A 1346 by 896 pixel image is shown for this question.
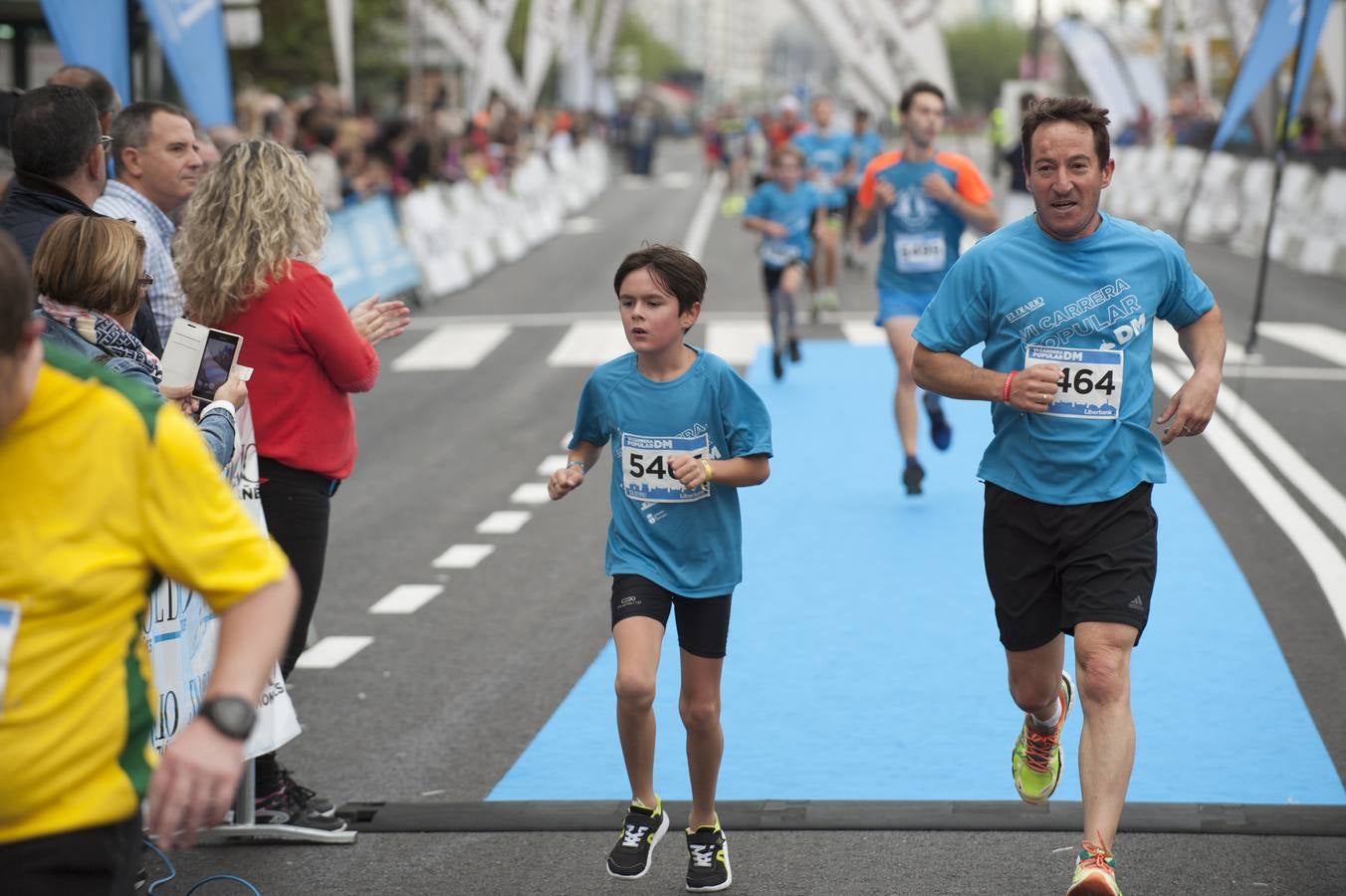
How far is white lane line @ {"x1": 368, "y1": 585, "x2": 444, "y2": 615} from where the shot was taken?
855 centimetres

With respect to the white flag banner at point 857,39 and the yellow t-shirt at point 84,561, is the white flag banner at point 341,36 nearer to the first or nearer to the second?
the white flag banner at point 857,39

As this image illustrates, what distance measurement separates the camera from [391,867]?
17.2 feet

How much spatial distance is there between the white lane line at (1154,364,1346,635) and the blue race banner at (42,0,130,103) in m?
6.87

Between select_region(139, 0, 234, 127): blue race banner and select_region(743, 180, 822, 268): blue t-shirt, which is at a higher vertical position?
select_region(139, 0, 234, 127): blue race banner

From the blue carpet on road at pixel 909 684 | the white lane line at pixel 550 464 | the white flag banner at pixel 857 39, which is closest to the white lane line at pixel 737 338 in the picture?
the white lane line at pixel 550 464

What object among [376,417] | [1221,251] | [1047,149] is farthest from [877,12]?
[1047,149]

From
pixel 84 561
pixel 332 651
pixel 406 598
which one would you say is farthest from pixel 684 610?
pixel 406 598

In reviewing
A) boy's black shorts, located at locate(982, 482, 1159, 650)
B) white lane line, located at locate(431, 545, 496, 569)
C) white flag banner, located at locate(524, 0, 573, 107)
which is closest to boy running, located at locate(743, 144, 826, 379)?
white lane line, located at locate(431, 545, 496, 569)

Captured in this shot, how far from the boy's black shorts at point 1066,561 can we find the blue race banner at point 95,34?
7664 mm

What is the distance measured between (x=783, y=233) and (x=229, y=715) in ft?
42.1

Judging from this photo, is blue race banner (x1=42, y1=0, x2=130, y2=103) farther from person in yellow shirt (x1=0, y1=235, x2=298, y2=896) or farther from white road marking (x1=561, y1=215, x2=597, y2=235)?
white road marking (x1=561, y1=215, x2=597, y2=235)

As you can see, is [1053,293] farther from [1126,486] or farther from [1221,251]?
[1221,251]

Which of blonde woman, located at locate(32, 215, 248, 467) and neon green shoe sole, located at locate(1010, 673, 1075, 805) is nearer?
blonde woman, located at locate(32, 215, 248, 467)

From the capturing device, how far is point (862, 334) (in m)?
18.9
